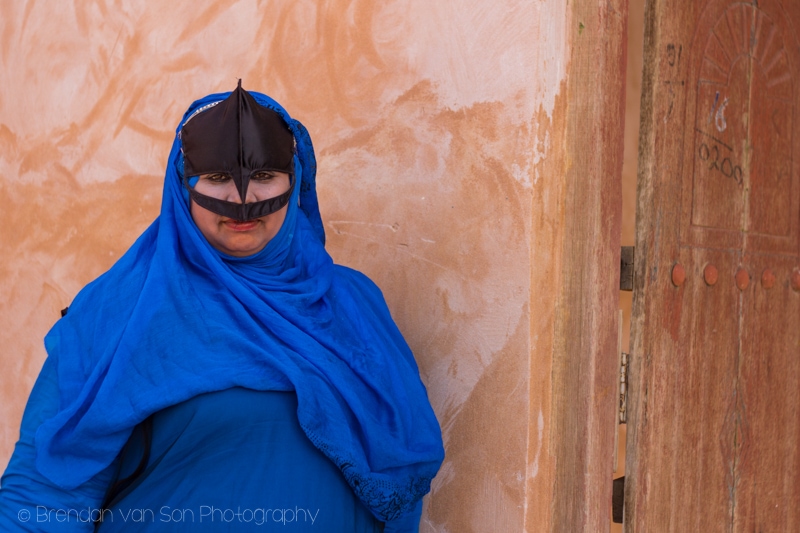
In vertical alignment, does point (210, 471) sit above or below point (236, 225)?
below

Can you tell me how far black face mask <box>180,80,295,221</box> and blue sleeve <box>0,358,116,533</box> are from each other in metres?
0.44

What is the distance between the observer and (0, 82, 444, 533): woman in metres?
1.42

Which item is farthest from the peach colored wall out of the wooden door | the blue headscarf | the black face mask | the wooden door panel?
the wooden door panel

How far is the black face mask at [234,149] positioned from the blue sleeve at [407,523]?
74cm

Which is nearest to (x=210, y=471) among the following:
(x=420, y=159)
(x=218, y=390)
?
(x=218, y=390)

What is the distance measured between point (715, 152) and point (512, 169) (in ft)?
2.05

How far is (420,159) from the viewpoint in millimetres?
1962

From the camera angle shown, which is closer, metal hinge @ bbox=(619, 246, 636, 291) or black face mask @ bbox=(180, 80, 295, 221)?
black face mask @ bbox=(180, 80, 295, 221)

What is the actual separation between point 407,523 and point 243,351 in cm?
60

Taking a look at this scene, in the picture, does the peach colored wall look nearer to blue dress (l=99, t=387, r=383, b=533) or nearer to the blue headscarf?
the blue headscarf

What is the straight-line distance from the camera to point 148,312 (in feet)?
4.83

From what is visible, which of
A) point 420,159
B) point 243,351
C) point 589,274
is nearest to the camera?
point 243,351

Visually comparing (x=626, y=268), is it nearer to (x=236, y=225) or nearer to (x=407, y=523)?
(x=407, y=523)

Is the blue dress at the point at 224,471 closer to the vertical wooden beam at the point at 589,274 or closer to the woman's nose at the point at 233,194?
the woman's nose at the point at 233,194
